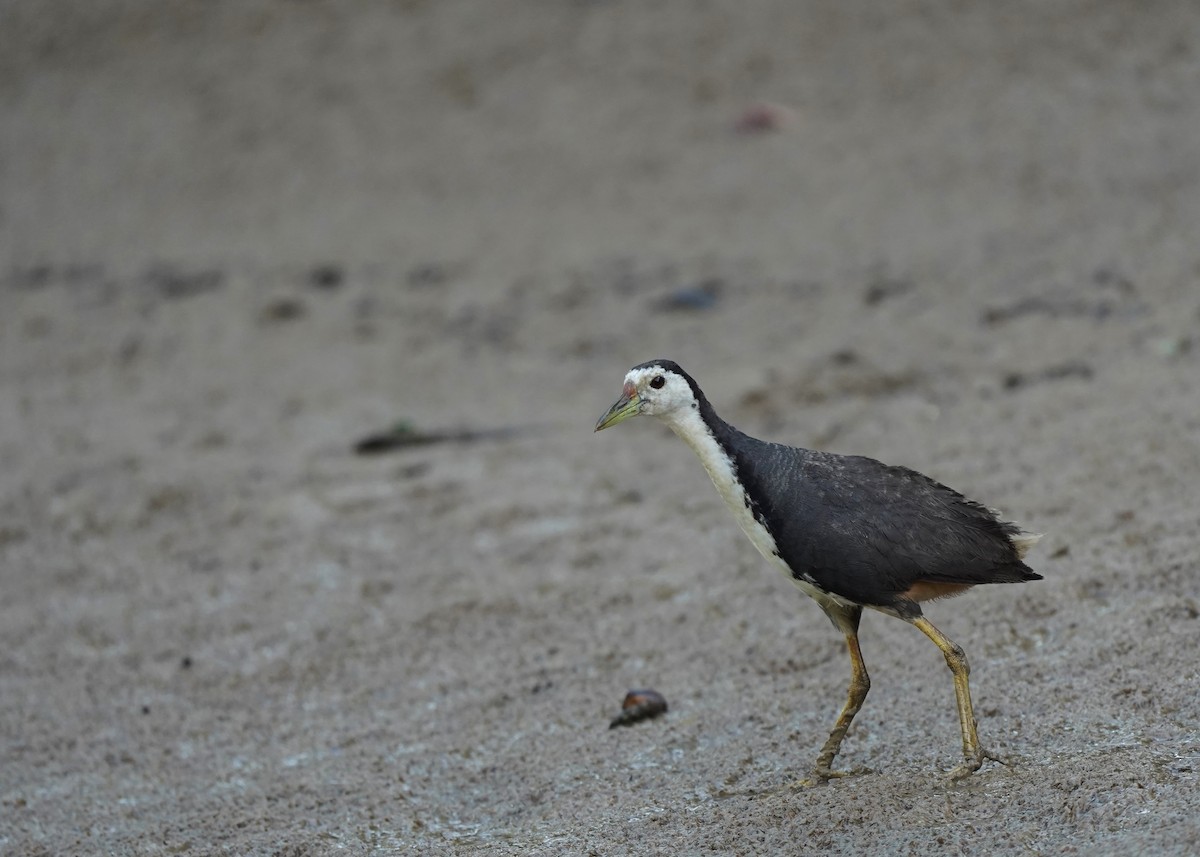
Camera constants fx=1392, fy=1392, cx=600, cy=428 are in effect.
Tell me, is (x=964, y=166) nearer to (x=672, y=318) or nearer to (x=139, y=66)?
(x=672, y=318)

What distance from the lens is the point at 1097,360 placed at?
6645 mm

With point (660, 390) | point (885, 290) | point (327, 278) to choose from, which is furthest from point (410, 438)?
point (660, 390)

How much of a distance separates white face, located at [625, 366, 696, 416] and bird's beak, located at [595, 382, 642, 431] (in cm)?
2

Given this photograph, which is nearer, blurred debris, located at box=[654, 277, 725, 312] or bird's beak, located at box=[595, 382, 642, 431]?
bird's beak, located at box=[595, 382, 642, 431]

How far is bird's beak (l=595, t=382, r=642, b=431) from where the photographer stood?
4009 mm

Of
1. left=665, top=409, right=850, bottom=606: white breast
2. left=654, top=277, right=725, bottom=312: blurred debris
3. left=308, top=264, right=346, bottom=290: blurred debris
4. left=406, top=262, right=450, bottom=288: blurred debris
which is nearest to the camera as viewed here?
left=665, top=409, right=850, bottom=606: white breast

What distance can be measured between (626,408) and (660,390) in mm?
139

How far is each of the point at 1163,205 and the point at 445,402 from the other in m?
4.38

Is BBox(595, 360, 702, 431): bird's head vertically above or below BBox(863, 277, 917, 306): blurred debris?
below

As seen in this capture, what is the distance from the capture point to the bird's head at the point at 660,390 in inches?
155

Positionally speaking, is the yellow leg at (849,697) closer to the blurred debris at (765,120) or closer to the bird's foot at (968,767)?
the bird's foot at (968,767)

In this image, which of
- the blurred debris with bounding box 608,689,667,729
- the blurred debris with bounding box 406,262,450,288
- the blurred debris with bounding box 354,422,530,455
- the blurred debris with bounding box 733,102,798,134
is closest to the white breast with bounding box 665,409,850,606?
the blurred debris with bounding box 608,689,667,729

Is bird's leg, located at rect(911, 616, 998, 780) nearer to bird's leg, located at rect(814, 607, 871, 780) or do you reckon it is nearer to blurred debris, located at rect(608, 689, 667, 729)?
bird's leg, located at rect(814, 607, 871, 780)

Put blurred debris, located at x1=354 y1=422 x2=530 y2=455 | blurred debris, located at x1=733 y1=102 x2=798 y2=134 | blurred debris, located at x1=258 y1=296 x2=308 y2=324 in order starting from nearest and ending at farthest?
blurred debris, located at x1=354 y1=422 x2=530 y2=455 → blurred debris, located at x1=258 y1=296 x2=308 y2=324 → blurred debris, located at x1=733 y1=102 x2=798 y2=134
